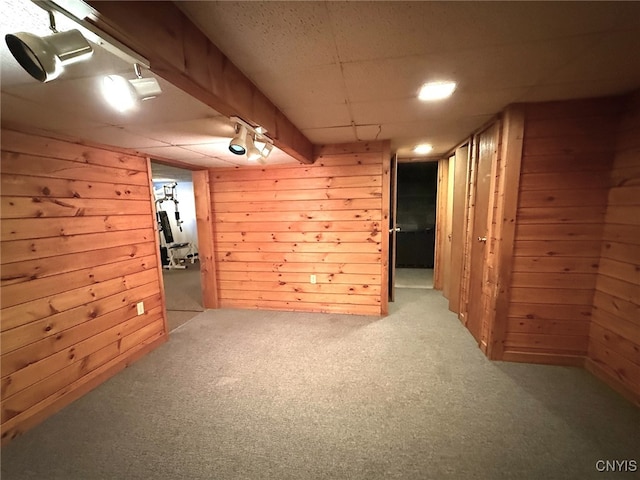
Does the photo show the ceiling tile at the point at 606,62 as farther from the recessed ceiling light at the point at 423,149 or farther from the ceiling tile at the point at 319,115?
the recessed ceiling light at the point at 423,149

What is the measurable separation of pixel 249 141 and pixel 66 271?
157 centimetres

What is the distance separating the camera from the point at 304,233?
124 inches

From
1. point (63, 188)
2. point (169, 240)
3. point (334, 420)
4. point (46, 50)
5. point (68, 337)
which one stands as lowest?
point (334, 420)

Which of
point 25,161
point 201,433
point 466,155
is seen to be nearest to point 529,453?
point 201,433

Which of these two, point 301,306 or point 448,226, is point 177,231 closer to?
point 301,306

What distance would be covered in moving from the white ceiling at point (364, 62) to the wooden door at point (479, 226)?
426 mm

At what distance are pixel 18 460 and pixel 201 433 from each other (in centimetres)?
93

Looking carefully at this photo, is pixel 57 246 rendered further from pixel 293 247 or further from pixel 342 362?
pixel 342 362

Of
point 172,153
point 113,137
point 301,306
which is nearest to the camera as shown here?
point 113,137

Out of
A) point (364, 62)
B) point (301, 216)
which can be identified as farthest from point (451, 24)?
point (301, 216)

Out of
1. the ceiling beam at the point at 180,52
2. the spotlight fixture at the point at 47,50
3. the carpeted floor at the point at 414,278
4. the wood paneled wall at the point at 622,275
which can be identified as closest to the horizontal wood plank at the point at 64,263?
the spotlight fixture at the point at 47,50

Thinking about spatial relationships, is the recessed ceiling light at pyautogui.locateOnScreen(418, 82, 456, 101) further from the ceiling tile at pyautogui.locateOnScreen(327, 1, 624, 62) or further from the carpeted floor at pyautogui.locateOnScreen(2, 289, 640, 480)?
the carpeted floor at pyautogui.locateOnScreen(2, 289, 640, 480)

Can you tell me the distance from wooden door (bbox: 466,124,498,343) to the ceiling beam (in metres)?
2.01

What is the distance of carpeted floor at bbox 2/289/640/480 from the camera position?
131cm
